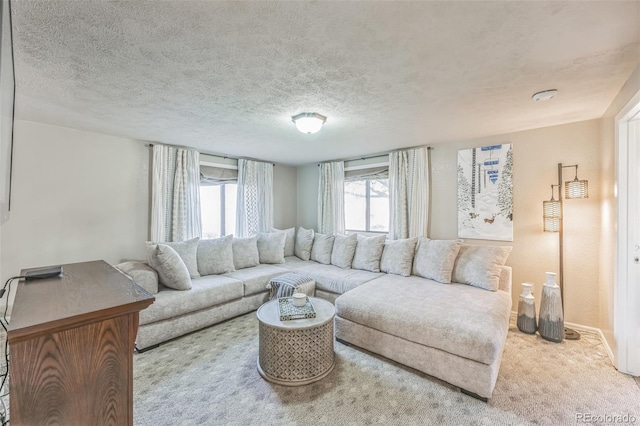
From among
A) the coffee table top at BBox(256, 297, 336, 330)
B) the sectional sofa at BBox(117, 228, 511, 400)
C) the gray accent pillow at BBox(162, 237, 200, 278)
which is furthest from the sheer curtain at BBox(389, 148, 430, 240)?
the gray accent pillow at BBox(162, 237, 200, 278)

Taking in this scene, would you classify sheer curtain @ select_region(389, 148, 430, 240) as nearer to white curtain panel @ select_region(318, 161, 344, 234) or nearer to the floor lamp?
white curtain panel @ select_region(318, 161, 344, 234)

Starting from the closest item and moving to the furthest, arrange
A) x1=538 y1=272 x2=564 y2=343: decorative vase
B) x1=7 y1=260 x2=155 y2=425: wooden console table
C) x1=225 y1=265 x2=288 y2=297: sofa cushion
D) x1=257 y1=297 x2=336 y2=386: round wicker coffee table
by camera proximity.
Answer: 1. x1=7 y1=260 x2=155 y2=425: wooden console table
2. x1=257 y1=297 x2=336 y2=386: round wicker coffee table
3. x1=538 y1=272 x2=564 y2=343: decorative vase
4. x1=225 y1=265 x2=288 y2=297: sofa cushion

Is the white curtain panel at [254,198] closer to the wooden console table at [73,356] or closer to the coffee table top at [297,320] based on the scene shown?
the coffee table top at [297,320]

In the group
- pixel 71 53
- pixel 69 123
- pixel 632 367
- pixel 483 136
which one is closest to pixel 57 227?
pixel 69 123

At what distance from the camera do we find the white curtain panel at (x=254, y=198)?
4.84m

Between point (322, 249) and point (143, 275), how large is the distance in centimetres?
257

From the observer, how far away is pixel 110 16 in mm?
1306

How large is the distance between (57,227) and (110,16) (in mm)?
2883

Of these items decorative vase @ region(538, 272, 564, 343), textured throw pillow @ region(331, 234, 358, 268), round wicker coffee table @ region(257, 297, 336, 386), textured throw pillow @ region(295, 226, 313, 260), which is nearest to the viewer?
round wicker coffee table @ region(257, 297, 336, 386)

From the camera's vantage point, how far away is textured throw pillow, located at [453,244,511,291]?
2.90m

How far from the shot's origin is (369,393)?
1.97m

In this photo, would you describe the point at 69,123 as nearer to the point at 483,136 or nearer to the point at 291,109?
the point at 291,109

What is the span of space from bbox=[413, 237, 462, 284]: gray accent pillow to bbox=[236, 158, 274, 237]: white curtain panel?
9.38 ft

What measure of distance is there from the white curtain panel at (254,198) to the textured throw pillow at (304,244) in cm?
66
